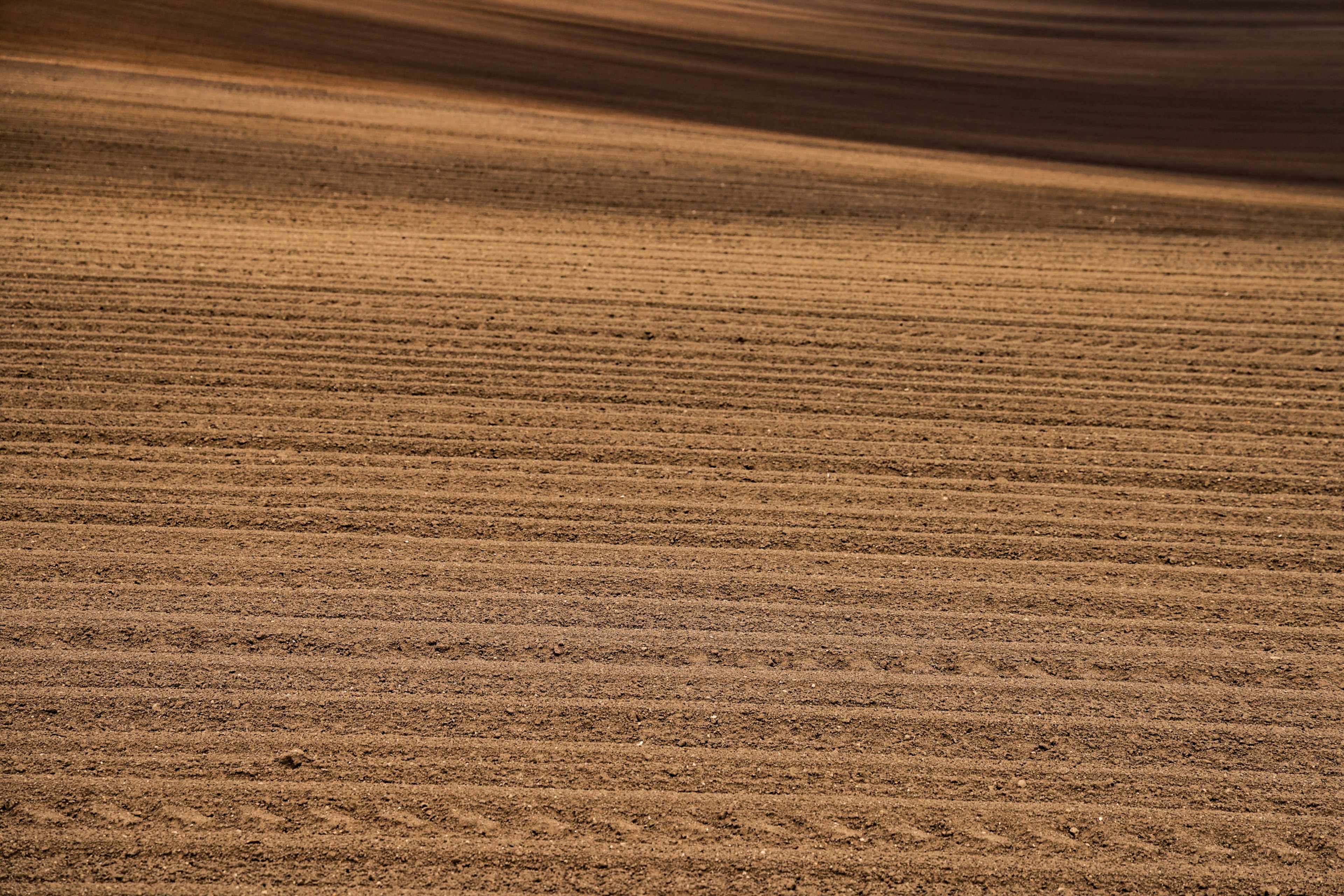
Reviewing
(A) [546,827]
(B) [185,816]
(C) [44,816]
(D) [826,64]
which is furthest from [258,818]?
(D) [826,64]

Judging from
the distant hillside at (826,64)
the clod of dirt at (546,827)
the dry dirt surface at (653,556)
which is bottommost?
the clod of dirt at (546,827)

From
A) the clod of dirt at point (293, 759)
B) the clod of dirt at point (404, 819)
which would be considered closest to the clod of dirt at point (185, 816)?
the clod of dirt at point (293, 759)

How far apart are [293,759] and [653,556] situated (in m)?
1.86

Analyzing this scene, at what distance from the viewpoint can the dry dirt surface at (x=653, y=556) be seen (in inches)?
135

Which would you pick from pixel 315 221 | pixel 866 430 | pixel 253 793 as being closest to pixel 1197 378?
pixel 866 430

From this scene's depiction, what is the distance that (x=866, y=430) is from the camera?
5914 mm

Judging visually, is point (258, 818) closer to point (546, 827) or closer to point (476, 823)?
point (476, 823)

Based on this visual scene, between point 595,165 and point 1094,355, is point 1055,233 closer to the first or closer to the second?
point 1094,355

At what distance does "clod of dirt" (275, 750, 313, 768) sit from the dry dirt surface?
24mm

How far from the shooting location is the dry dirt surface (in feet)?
11.2

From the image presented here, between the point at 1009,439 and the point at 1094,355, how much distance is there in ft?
5.12

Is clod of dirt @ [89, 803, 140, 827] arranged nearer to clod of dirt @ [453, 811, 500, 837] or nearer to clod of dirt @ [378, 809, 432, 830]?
clod of dirt @ [378, 809, 432, 830]

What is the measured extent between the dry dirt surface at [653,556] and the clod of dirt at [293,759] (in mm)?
24

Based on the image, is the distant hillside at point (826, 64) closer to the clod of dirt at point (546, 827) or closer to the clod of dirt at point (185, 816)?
the clod of dirt at point (546, 827)
